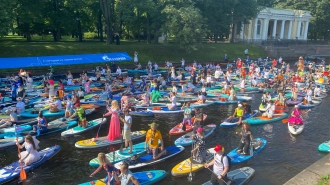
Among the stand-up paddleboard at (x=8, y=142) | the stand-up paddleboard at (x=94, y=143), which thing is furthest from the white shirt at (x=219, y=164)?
the stand-up paddleboard at (x=8, y=142)

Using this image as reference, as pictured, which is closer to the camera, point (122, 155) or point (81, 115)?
point (122, 155)

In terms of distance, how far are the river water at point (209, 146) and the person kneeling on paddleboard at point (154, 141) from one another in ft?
1.79

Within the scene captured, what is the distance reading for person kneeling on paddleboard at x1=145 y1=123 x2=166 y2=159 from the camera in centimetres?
1268

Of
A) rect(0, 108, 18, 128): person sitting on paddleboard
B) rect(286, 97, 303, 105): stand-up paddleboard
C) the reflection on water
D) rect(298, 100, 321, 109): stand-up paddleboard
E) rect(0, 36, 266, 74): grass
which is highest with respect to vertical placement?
rect(0, 36, 266, 74): grass

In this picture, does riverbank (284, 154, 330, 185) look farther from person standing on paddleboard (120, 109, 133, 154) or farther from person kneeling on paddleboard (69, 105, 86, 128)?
person kneeling on paddleboard (69, 105, 86, 128)

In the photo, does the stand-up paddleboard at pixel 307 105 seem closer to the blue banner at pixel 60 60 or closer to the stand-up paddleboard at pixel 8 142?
the stand-up paddleboard at pixel 8 142

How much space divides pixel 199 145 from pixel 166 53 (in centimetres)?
3925

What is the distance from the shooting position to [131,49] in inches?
1861

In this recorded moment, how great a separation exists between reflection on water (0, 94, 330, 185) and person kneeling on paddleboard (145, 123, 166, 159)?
20.3 inches

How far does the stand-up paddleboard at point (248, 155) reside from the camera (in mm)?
13753

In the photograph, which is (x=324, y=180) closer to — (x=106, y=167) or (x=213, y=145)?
(x=213, y=145)

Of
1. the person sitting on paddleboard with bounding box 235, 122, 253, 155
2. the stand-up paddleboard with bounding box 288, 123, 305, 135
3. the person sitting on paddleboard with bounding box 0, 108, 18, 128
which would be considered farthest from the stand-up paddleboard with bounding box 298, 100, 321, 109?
the person sitting on paddleboard with bounding box 0, 108, 18, 128

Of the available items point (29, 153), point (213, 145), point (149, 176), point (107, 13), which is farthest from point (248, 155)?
point (107, 13)

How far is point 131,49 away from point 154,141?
36.0m
